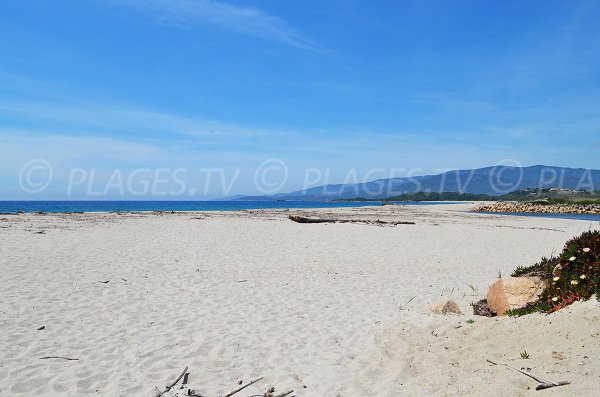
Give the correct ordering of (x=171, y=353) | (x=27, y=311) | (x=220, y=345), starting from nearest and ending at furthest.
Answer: (x=171, y=353) < (x=220, y=345) < (x=27, y=311)

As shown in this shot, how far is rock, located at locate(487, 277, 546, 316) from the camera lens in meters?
6.60

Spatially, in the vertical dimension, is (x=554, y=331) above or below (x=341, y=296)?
above

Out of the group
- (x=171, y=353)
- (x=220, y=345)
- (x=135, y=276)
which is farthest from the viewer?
(x=135, y=276)

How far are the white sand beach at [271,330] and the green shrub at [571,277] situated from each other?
0.41m

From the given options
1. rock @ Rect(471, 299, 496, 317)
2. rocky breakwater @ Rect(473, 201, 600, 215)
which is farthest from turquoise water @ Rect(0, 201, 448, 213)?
rock @ Rect(471, 299, 496, 317)

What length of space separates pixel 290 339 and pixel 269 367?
1.09m

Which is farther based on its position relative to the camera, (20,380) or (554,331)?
(554,331)

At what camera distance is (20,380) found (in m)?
4.53

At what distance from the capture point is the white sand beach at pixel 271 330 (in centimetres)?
447

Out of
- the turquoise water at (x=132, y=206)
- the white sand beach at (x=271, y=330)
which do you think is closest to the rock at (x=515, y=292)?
the white sand beach at (x=271, y=330)

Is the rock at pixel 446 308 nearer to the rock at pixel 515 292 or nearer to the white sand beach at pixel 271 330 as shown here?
the white sand beach at pixel 271 330

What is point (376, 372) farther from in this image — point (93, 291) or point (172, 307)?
point (93, 291)

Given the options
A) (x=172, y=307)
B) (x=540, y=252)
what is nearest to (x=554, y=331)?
(x=172, y=307)

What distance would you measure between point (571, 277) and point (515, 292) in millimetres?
941
